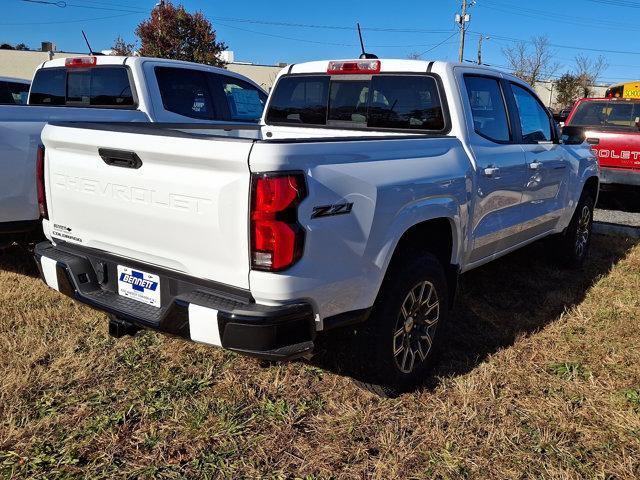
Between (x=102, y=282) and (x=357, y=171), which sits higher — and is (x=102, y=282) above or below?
below

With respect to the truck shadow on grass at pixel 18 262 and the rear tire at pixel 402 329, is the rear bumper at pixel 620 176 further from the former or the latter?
the truck shadow on grass at pixel 18 262

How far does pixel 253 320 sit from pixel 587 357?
2.45 m

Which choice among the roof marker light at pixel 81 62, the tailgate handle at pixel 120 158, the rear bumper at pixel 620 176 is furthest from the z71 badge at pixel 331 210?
the rear bumper at pixel 620 176

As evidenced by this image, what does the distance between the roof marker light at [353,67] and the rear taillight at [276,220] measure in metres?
1.87

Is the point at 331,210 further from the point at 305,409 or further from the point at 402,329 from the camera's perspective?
the point at 305,409

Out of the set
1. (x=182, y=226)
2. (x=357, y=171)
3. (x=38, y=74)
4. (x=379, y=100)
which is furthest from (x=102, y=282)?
(x=38, y=74)

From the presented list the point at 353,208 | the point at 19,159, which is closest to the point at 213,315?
the point at 353,208

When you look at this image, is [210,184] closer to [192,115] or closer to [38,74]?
[192,115]

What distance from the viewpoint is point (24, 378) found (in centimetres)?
315

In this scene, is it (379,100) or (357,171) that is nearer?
(357,171)

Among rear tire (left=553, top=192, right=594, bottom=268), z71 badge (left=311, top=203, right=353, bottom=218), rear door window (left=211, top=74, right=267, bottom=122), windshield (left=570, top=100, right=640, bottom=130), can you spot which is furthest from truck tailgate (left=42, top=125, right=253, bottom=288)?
windshield (left=570, top=100, right=640, bottom=130)

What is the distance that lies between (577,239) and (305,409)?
3838 millimetres

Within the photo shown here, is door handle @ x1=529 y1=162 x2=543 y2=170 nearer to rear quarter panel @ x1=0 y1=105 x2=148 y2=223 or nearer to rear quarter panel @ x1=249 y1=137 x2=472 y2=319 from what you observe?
rear quarter panel @ x1=249 y1=137 x2=472 y2=319

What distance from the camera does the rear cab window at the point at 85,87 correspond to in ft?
18.7
